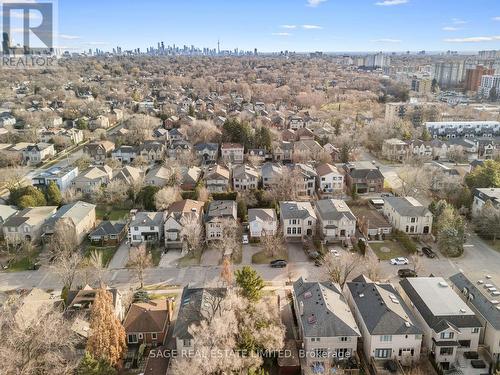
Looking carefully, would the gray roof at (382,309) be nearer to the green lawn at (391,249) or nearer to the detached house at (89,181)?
the green lawn at (391,249)

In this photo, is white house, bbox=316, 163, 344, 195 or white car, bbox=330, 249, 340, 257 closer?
white car, bbox=330, 249, 340, 257

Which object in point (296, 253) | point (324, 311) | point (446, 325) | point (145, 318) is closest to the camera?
point (446, 325)

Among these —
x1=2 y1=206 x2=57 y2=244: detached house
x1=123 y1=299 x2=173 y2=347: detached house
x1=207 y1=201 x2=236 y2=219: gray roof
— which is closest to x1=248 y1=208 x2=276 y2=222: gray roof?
x1=207 y1=201 x2=236 y2=219: gray roof

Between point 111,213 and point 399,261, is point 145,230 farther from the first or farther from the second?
point 399,261

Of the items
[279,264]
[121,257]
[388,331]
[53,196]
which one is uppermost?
[53,196]

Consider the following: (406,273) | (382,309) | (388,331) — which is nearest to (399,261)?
(406,273)

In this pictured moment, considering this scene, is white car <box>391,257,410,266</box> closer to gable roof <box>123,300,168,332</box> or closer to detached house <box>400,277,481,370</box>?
detached house <box>400,277,481,370</box>
